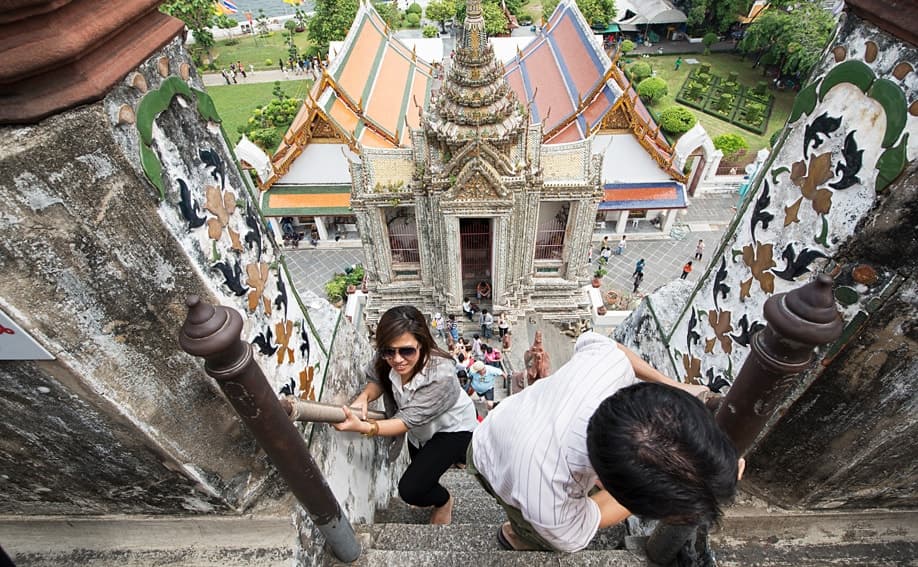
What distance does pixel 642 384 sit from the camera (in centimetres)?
211

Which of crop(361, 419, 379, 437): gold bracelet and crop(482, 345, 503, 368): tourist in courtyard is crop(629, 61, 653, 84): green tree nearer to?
crop(482, 345, 503, 368): tourist in courtyard

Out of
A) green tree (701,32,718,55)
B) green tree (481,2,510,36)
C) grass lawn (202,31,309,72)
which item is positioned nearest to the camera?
green tree (701,32,718,55)

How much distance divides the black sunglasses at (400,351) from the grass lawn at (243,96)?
76.5ft

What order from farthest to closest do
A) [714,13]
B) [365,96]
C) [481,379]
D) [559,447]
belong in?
[714,13] → [365,96] → [481,379] → [559,447]

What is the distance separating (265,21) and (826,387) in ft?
130

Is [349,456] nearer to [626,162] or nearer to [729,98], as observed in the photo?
[626,162]

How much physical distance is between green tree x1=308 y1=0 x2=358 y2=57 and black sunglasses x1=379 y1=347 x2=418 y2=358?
26.4m

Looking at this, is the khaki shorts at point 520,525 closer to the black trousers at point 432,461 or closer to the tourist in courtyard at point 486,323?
the black trousers at point 432,461

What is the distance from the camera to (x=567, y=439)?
101 inches

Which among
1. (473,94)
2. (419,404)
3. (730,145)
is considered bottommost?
(730,145)

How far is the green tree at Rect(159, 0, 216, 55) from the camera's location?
26434 millimetres

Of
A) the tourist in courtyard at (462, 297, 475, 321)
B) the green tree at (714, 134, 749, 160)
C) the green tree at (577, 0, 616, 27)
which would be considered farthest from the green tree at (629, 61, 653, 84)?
the tourist in courtyard at (462, 297, 475, 321)

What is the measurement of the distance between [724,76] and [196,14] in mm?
30243

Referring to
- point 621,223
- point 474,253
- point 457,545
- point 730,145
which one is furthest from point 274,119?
point 457,545
